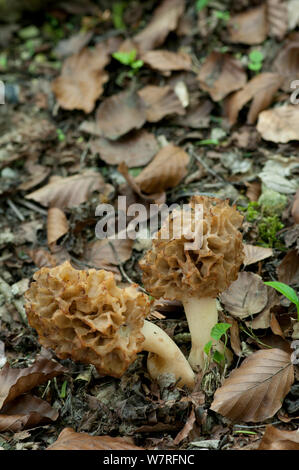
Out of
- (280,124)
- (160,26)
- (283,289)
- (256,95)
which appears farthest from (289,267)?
(160,26)

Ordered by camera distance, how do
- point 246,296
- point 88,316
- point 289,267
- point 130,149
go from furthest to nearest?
point 130,149 < point 289,267 < point 246,296 < point 88,316

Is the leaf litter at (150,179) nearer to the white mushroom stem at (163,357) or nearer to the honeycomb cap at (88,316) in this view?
the white mushroom stem at (163,357)

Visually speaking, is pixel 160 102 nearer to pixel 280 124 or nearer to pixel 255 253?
pixel 280 124

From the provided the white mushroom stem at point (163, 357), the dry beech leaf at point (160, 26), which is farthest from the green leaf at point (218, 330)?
the dry beech leaf at point (160, 26)

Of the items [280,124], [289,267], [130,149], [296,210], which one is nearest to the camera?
[289,267]

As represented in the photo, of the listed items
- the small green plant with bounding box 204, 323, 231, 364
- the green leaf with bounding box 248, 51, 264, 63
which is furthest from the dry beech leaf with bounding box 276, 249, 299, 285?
the green leaf with bounding box 248, 51, 264, 63

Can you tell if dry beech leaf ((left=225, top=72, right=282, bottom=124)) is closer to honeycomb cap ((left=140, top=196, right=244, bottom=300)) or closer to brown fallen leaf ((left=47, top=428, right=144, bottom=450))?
honeycomb cap ((left=140, top=196, right=244, bottom=300))
